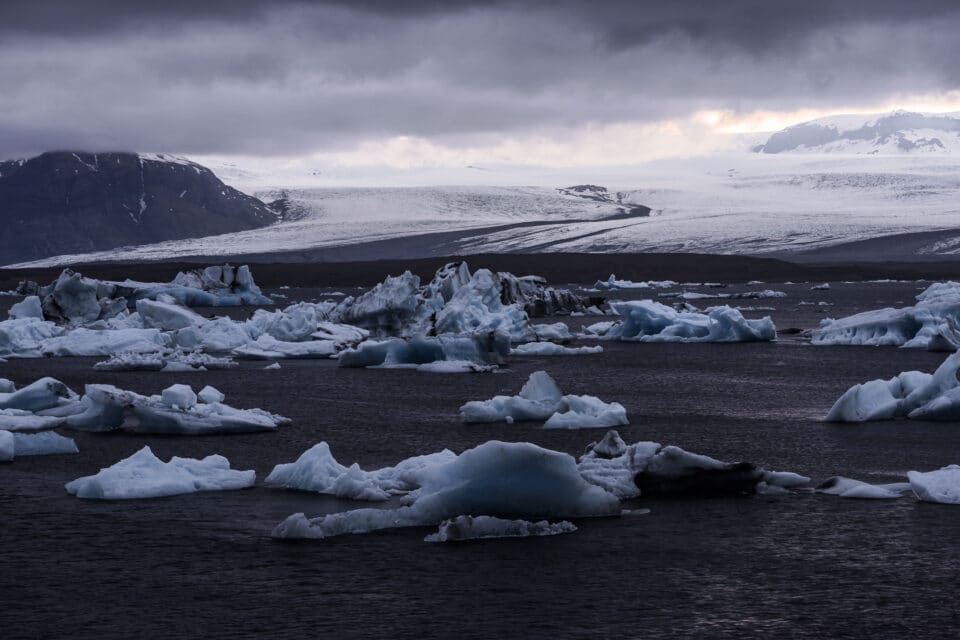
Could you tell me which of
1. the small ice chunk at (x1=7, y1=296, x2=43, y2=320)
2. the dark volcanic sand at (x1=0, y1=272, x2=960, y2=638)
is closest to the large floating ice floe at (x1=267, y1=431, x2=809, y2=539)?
the dark volcanic sand at (x1=0, y1=272, x2=960, y2=638)

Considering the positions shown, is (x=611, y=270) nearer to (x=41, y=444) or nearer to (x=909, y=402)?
(x=909, y=402)

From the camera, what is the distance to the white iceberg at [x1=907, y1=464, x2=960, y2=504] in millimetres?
11750

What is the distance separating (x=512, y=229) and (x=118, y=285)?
62209 mm

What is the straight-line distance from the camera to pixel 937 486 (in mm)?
11859

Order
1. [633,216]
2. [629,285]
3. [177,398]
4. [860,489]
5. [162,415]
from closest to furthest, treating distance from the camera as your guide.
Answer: [860,489], [162,415], [177,398], [629,285], [633,216]

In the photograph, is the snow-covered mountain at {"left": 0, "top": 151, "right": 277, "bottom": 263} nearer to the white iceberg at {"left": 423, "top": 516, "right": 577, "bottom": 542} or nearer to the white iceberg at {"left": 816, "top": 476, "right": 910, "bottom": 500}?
the white iceberg at {"left": 816, "top": 476, "right": 910, "bottom": 500}

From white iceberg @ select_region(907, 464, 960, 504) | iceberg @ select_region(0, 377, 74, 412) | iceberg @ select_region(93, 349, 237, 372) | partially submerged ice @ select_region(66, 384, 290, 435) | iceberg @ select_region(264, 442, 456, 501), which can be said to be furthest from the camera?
iceberg @ select_region(93, 349, 237, 372)

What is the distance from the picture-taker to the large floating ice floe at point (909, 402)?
17000 millimetres

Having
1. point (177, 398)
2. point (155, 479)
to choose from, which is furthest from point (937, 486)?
point (177, 398)

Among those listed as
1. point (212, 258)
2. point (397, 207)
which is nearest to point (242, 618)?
point (212, 258)

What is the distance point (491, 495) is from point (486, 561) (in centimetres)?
135

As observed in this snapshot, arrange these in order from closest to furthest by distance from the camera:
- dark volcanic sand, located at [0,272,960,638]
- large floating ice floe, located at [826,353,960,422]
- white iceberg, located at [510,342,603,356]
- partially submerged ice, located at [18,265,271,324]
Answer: dark volcanic sand, located at [0,272,960,638], large floating ice floe, located at [826,353,960,422], white iceberg, located at [510,342,603,356], partially submerged ice, located at [18,265,271,324]

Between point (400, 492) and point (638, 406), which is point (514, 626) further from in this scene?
point (638, 406)

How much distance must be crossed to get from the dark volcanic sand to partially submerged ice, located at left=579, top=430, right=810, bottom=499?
0.23 metres
